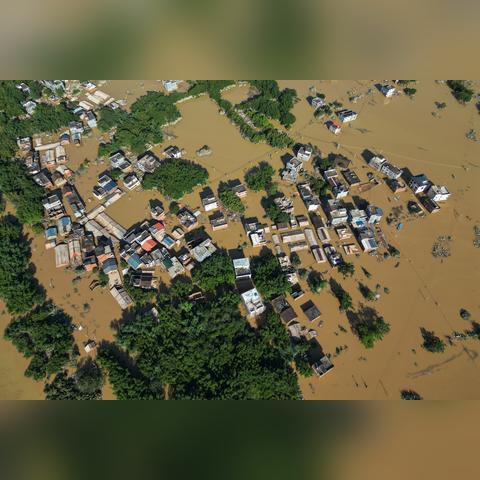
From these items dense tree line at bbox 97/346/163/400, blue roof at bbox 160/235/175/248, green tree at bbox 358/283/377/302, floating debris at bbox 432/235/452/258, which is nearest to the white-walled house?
floating debris at bbox 432/235/452/258

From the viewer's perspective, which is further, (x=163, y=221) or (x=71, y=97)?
(x=71, y=97)

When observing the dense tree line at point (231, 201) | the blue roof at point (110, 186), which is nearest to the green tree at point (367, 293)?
the dense tree line at point (231, 201)

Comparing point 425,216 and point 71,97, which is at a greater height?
point 71,97

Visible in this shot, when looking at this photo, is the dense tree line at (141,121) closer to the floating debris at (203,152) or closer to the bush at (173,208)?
the floating debris at (203,152)

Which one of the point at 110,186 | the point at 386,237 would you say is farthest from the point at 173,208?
the point at 386,237

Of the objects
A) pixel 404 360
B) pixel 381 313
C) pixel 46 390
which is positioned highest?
pixel 46 390

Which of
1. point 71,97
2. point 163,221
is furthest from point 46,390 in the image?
point 71,97

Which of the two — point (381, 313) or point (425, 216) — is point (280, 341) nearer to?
point (381, 313)
